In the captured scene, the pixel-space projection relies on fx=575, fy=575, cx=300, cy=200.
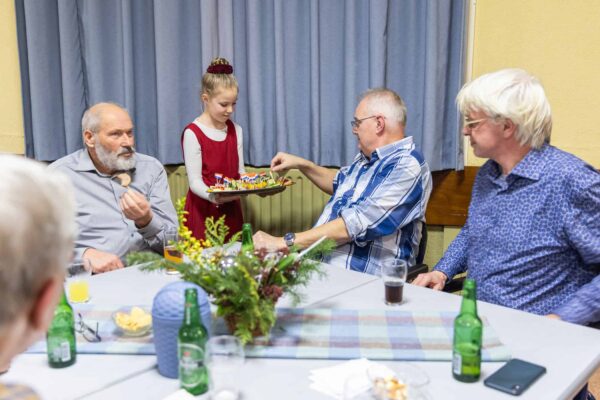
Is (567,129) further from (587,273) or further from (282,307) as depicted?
(282,307)

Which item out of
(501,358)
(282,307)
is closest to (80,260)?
(282,307)

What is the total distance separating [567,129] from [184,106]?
7.33ft

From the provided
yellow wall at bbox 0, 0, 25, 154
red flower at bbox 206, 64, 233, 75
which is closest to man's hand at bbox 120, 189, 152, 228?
red flower at bbox 206, 64, 233, 75

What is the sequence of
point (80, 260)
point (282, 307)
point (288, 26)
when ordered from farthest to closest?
point (288, 26) < point (80, 260) < point (282, 307)

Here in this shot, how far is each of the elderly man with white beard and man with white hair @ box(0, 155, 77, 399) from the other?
5.37ft

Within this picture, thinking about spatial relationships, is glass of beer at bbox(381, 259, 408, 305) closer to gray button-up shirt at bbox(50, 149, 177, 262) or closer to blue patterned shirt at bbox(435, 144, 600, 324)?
blue patterned shirt at bbox(435, 144, 600, 324)

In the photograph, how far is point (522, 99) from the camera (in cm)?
181

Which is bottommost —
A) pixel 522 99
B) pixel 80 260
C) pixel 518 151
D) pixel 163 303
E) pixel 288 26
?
pixel 80 260

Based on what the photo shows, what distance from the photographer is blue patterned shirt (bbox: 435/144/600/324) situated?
167 cm

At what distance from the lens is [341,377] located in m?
1.21

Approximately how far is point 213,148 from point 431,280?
166cm

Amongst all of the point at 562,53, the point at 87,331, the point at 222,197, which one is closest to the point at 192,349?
the point at 87,331

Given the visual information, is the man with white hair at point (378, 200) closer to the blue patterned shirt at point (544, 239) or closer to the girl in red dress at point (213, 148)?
the blue patterned shirt at point (544, 239)

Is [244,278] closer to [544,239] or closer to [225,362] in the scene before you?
[225,362]
